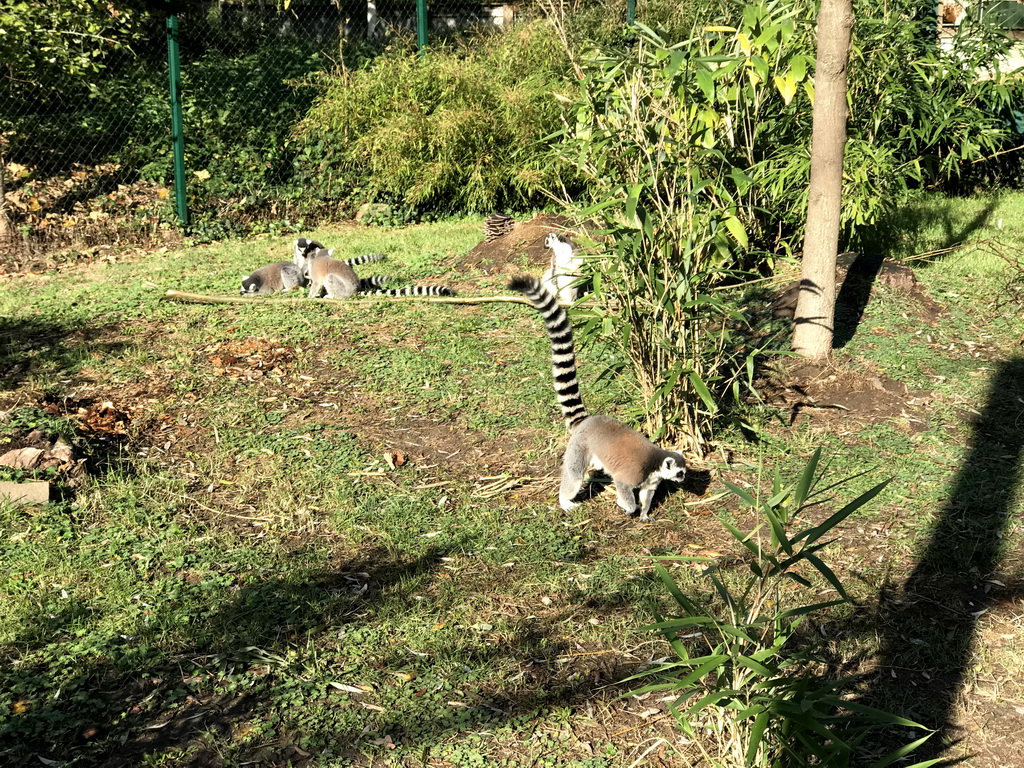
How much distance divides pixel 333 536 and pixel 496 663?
1171 mm

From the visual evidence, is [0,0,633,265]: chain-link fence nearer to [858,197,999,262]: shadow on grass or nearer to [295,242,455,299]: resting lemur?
[295,242,455,299]: resting lemur

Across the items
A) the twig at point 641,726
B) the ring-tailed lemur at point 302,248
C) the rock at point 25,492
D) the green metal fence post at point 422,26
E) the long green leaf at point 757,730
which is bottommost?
the twig at point 641,726

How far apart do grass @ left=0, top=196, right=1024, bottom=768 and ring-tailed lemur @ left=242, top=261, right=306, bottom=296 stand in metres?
0.79

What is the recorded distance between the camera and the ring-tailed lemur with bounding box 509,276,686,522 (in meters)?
4.21

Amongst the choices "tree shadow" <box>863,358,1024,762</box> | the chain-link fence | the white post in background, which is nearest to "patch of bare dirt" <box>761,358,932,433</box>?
"tree shadow" <box>863,358,1024,762</box>

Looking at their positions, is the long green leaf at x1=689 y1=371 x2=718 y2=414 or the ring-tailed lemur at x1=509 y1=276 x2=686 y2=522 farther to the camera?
the long green leaf at x1=689 y1=371 x2=718 y2=414

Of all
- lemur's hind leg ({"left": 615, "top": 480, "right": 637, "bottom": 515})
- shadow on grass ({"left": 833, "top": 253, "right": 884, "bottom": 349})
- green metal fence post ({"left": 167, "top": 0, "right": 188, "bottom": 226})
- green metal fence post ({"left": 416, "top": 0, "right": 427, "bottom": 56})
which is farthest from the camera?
green metal fence post ({"left": 416, "top": 0, "right": 427, "bottom": 56})

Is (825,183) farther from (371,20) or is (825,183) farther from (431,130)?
(371,20)

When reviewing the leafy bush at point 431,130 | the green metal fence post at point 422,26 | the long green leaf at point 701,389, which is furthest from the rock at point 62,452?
the green metal fence post at point 422,26

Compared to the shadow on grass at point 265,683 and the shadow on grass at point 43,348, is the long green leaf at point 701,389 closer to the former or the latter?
the shadow on grass at point 265,683

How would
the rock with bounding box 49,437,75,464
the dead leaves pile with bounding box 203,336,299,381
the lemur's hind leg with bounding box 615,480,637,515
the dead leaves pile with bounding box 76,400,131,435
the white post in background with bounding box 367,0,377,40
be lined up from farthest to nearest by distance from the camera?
the white post in background with bounding box 367,0,377,40, the dead leaves pile with bounding box 203,336,299,381, the dead leaves pile with bounding box 76,400,131,435, the rock with bounding box 49,437,75,464, the lemur's hind leg with bounding box 615,480,637,515

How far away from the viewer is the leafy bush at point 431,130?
413 inches

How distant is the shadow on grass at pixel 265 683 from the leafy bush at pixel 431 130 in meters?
7.39

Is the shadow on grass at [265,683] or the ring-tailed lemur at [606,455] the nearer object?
the shadow on grass at [265,683]
